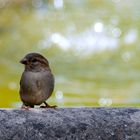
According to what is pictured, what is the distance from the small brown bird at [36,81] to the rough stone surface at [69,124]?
0.15 meters

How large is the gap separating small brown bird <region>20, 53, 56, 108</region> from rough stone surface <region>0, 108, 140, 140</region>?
0.15 metres

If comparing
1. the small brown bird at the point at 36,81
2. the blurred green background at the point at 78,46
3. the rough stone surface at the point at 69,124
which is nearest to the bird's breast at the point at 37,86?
the small brown bird at the point at 36,81

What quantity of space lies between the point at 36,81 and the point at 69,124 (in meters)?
0.43

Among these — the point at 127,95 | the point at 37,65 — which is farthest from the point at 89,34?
the point at 37,65

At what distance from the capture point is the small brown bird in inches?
192

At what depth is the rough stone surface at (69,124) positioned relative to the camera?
4.54 m

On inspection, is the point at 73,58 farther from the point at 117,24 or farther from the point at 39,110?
the point at 39,110

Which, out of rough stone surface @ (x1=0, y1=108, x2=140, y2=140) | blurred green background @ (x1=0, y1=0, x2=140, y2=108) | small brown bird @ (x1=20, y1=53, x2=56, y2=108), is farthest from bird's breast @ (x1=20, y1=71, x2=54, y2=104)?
blurred green background @ (x1=0, y1=0, x2=140, y2=108)

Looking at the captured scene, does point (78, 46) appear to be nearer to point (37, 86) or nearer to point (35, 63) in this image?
point (35, 63)

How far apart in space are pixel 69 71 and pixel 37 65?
10034 millimetres

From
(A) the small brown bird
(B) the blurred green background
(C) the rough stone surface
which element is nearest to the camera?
(C) the rough stone surface

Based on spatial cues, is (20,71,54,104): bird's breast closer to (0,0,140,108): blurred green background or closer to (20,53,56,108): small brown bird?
(20,53,56,108): small brown bird

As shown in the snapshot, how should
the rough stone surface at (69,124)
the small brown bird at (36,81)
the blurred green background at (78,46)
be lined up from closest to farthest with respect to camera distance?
the rough stone surface at (69,124), the small brown bird at (36,81), the blurred green background at (78,46)

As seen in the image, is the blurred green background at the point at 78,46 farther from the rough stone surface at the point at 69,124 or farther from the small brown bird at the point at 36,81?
the rough stone surface at the point at 69,124
